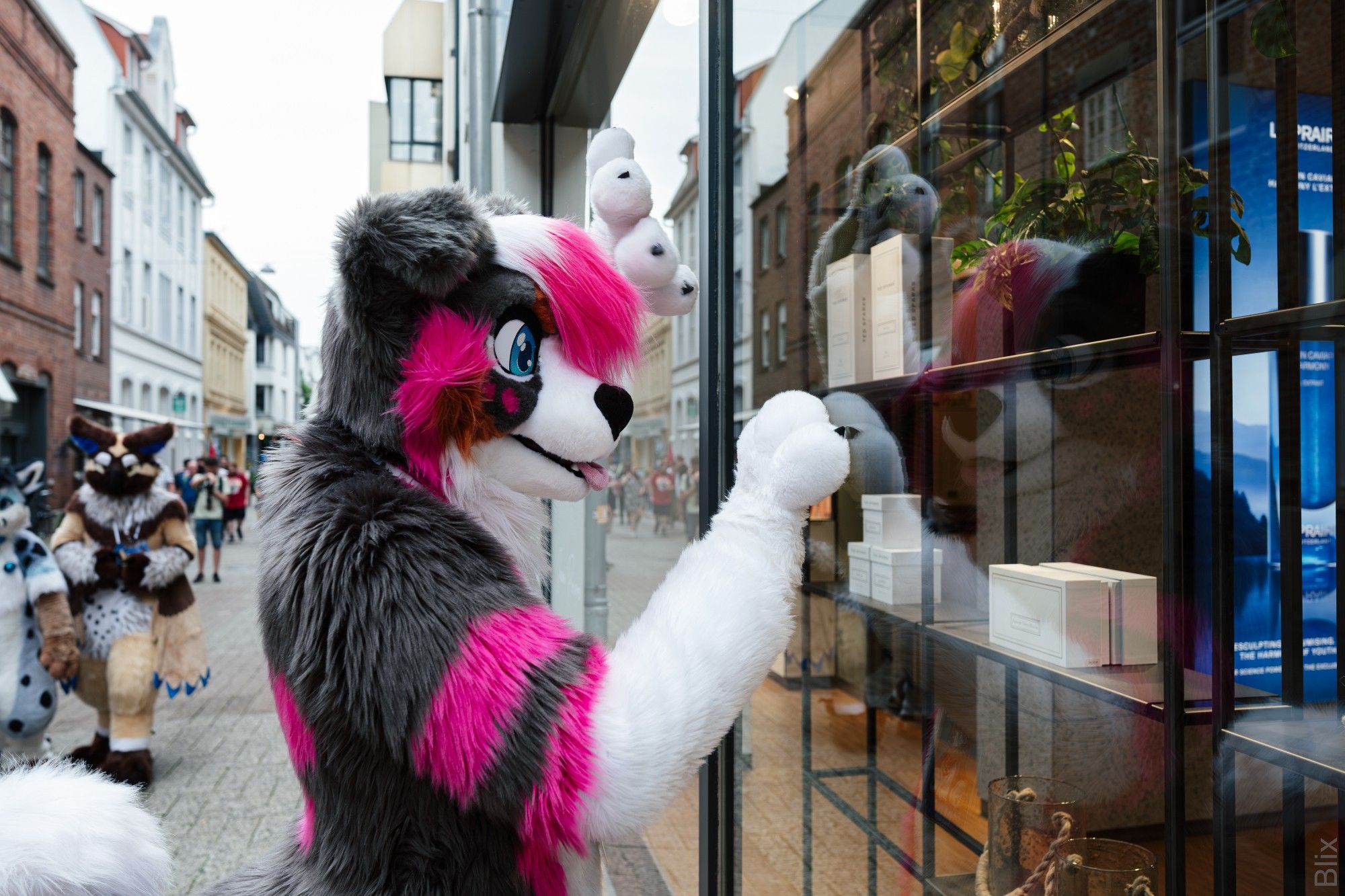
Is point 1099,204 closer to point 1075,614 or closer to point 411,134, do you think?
point 1075,614

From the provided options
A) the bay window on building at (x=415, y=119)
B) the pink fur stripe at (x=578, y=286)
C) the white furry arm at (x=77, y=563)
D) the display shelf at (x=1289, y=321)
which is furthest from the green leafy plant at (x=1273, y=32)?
the bay window on building at (x=415, y=119)

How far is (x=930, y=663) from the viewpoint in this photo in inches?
69.4

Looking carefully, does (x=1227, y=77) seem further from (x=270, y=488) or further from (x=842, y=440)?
(x=270, y=488)

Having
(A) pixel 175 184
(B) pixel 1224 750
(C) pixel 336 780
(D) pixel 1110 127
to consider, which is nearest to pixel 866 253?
(D) pixel 1110 127

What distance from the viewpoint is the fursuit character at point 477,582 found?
1139 mm

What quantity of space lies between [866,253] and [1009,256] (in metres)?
0.49

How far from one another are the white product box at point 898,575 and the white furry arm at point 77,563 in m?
4.19

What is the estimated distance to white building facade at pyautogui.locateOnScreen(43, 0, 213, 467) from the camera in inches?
896

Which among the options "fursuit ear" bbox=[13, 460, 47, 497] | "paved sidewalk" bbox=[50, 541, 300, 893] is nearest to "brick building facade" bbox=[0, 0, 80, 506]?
"paved sidewalk" bbox=[50, 541, 300, 893]

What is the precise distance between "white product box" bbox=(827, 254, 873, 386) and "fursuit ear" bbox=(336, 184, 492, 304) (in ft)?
2.79

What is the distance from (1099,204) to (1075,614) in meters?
0.53

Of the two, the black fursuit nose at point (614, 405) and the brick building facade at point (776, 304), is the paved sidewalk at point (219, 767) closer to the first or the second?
the brick building facade at point (776, 304)

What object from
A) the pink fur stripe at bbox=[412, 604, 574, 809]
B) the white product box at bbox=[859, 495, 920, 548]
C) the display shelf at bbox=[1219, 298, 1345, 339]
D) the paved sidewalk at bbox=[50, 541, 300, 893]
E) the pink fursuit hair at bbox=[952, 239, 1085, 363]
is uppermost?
the pink fursuit hair at bbox=[952, 239, 1085, 363]

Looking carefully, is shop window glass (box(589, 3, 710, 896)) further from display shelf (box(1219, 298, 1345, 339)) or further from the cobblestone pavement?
display shelf (box(1219, 298, 1345, 339))
